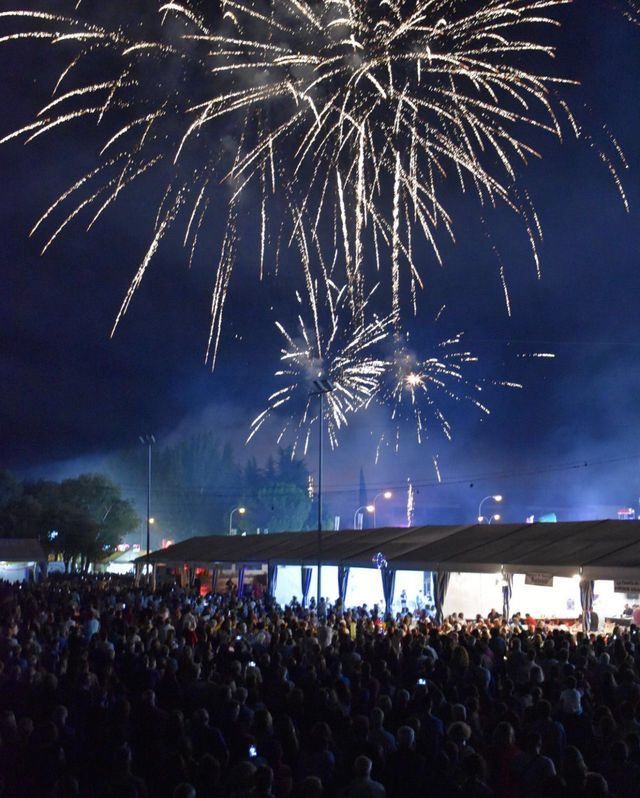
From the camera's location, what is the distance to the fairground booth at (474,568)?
19.9 metres

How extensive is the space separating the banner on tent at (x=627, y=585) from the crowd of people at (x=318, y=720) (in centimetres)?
248

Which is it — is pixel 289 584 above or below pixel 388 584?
below

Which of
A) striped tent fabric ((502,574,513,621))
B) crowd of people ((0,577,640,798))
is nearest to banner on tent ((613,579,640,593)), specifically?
crowd of people ((0,577,640,798))

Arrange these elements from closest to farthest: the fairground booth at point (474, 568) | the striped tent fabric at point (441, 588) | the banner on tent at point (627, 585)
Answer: the banner on tent at point (627, 585)
the fairground booth at point (474, 568)
the striped tent fabric at point (441, 588)

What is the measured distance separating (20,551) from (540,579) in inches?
1575

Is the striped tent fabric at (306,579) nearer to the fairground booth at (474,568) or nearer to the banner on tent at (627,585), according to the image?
the fairground booth at (474,568)

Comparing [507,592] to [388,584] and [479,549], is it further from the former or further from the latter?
[388,584]

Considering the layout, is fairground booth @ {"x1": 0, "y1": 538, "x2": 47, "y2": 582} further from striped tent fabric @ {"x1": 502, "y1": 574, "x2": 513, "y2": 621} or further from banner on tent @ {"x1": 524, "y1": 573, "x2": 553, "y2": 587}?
banner on tent @ {"x1": 524, "y1": 573, "x2": 553, "y2": 587}

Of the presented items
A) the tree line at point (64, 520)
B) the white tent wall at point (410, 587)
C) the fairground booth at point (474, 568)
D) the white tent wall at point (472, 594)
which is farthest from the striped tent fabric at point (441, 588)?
the tree line at point (64, 520)

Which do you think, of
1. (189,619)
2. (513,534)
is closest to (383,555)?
(513,534)

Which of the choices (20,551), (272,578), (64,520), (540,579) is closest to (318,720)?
(540,579)

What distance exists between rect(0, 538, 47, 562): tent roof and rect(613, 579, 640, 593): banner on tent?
4059 cm

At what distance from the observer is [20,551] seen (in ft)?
173

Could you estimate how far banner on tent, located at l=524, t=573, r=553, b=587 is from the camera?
20.3 metres
